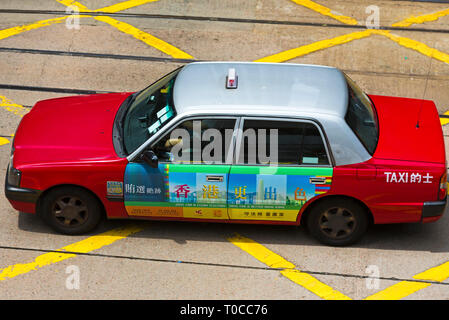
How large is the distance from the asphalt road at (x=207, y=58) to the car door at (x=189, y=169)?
1.96 ft

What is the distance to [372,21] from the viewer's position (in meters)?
11.6

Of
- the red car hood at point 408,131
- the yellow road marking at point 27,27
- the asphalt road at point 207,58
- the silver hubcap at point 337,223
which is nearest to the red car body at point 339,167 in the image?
the red car hood at point 408,131

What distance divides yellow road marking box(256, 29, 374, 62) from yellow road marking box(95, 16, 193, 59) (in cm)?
135

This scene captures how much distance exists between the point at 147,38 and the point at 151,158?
5087 mm

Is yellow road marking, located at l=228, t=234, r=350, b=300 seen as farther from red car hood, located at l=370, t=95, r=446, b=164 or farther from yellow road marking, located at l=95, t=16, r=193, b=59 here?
yellow road marking, located at l=95, t=16, r=193, b=59

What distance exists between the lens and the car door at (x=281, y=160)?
6.54m

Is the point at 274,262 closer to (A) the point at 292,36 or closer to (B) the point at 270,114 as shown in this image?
(B) the point at 270,114

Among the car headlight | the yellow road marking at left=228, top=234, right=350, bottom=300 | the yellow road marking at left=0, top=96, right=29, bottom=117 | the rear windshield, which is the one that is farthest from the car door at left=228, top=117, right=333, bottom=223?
the yellow road marking at left=0, top=96, right=29, bottom=117

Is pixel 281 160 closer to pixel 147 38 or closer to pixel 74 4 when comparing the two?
pixel 147 38

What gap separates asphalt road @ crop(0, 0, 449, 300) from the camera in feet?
21.2

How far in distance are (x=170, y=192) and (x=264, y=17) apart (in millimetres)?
5975
